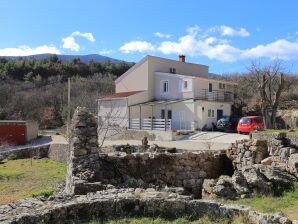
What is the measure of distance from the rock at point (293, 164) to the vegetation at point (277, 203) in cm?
117

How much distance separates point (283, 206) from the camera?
908cm

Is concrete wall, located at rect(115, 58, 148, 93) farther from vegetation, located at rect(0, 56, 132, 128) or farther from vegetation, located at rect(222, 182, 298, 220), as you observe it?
vegetation, located at rect(222, 182, 298, 220)

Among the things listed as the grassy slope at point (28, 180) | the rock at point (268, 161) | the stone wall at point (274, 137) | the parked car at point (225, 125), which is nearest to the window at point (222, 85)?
the parked car at point (225, 125)

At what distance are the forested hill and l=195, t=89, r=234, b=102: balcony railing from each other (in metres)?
39.8

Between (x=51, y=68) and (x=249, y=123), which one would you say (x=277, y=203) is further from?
(x=51, y=68)

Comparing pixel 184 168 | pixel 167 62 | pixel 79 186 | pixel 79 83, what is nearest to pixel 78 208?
pixel 79 186

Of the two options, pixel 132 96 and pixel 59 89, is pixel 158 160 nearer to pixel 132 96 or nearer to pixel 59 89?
pixel 132 96

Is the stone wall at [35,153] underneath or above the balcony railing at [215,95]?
underneath

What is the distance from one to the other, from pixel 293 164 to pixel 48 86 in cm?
6016

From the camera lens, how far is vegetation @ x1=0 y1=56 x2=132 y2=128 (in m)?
56.1

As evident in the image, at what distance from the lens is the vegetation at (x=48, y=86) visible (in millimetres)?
56094

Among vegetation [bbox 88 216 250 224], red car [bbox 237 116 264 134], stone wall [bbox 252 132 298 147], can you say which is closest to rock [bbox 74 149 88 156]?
vegetation [bbox 88 216 250 224]

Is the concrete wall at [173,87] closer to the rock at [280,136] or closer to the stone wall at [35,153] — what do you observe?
the stone wall at [35,153]

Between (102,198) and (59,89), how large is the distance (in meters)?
58.1
